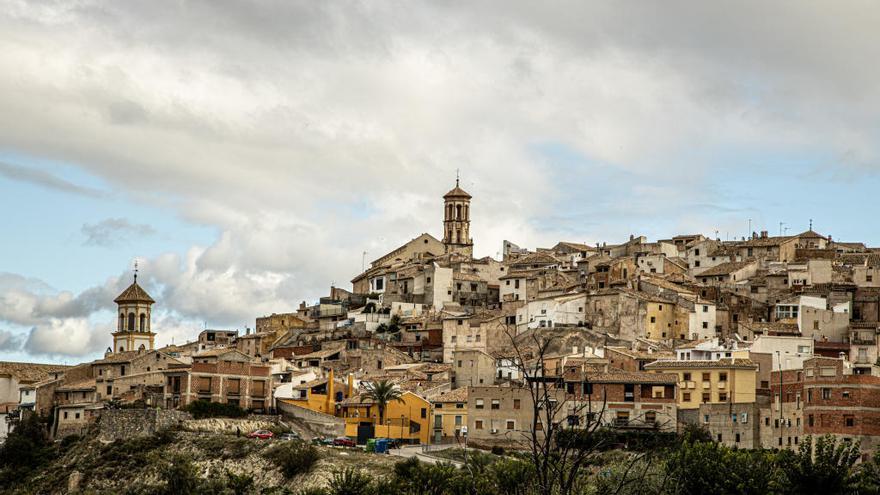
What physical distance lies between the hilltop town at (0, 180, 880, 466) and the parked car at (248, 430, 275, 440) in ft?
10.1

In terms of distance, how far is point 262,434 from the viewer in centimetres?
6700

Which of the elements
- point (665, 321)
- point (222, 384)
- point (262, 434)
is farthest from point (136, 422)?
point (665, 321)

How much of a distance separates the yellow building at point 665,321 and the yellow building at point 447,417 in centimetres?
1757

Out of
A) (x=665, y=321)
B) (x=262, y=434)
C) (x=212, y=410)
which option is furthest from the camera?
(x=665, y=321)

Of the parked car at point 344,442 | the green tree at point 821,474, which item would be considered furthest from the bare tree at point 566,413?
the parked car at point 344,442

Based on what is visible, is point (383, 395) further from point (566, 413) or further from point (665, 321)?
point (665, 321)

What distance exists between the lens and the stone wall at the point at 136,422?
2721 inches

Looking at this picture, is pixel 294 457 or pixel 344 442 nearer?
pixel 294 457

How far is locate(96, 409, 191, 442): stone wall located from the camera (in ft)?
227

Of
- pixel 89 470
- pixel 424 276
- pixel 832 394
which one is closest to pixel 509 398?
pixel 832 394

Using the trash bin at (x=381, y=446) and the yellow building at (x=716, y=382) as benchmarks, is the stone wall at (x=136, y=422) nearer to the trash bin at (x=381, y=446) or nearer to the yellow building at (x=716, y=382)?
the trash bin at (x=381, y=446)

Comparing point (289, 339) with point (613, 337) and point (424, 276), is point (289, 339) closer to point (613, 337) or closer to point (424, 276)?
point (424, 276)

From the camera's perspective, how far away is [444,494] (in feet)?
161

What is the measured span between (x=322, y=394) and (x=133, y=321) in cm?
2581
